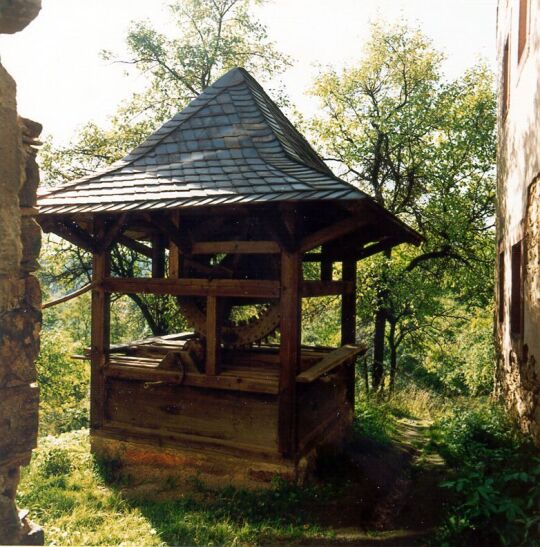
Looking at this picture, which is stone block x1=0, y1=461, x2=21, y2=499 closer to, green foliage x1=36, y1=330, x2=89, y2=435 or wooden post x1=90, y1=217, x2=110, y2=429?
wooden post x1=90, y1=217, x2=110, y2=429

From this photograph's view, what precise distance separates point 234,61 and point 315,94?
110 inches

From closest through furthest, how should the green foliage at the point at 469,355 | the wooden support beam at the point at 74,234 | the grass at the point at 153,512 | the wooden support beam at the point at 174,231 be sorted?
the grass at the point at 153,512 → the wooden support beam at the point at 174,231 → the wooden support beam at the point at 74,234 → the green foliage at the point at 469,355

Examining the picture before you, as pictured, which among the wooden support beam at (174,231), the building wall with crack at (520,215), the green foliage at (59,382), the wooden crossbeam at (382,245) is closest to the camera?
the building wall with crack at (520,215)

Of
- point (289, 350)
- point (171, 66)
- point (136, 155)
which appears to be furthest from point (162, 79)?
point (289, 350)

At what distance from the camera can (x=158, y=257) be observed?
6.86 m

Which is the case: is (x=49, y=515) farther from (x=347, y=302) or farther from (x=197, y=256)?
(x=347, y=302)

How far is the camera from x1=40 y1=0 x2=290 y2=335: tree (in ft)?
47.8

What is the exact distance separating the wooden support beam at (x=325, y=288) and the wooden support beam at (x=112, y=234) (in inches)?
79.0

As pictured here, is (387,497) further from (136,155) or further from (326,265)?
(136,155)

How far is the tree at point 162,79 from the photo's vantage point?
47.8ft

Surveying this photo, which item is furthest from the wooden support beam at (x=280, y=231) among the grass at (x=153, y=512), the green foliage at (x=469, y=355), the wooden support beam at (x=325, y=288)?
the green foliage at (x=469, y=355)

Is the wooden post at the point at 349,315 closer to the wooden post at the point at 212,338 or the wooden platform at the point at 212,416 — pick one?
the wooden platform at the point at 212,416

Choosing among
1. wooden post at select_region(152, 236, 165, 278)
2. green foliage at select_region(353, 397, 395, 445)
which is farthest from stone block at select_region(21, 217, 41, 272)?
green foliage at select_region(353, 397, 395, 445)

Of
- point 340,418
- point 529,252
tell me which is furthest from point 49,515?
point 529,252
